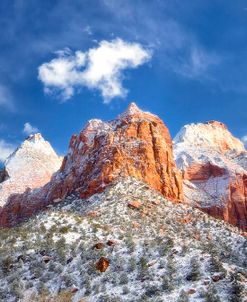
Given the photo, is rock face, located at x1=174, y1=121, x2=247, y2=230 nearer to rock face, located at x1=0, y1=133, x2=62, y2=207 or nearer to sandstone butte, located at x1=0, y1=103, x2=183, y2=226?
sandstone butte, located at x1=0, y1=103, x2=183, y2=226

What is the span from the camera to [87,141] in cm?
10062

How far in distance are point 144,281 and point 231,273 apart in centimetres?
658

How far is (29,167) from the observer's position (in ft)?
437

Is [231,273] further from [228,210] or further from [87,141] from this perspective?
[228,210]

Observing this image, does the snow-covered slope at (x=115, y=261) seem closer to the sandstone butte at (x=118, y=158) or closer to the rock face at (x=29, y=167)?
the sandstone butte at (x=118, y=158)

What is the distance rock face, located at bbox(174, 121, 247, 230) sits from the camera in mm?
128375

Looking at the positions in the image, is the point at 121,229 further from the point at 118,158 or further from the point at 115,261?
the point at 118,158

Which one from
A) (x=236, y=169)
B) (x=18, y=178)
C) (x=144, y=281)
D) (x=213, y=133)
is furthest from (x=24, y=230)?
(x=213, y=133)

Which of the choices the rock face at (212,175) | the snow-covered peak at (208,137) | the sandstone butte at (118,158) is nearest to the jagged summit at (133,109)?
the sandstone butte at (118,158)

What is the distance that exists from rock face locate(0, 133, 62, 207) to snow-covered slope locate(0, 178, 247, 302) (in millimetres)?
63404

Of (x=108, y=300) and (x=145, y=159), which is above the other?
(x=145, y=159)

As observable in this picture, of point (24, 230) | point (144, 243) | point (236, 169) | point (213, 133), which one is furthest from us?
point (213, 133)

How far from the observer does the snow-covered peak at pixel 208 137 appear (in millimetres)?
159625

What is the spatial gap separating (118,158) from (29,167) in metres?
56.3
